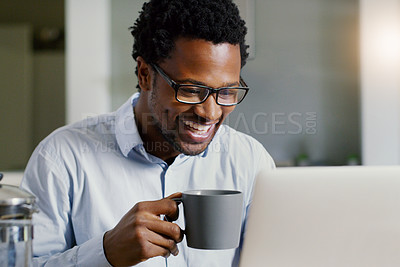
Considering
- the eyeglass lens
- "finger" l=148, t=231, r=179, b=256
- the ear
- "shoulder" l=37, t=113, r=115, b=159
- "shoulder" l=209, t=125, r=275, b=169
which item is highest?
the ear

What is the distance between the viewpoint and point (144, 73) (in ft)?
3.95

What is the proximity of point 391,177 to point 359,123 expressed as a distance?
144 cm

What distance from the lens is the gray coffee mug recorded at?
2.19ft

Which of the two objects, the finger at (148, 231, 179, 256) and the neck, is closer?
the finger at (148, 231, 179, 256)

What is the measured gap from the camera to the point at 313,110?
1909mm

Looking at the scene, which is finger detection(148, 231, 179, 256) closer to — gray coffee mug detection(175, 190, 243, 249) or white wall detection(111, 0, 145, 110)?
gray coffee mug detection(175, 190, 243, 249)

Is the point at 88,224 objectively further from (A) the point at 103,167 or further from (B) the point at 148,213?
(B) the point at 148,213

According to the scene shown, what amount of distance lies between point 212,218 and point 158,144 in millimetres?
530

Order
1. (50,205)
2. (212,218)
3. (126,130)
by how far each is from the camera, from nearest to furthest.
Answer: (212,218)
(50,205)
(126,130)

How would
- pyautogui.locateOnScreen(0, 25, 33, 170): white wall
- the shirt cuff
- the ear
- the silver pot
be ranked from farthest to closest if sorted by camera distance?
pyautogui.locateOnScreen(0, 25, 33, 170): white wall → the ear → the shirt cuff → the silver pot

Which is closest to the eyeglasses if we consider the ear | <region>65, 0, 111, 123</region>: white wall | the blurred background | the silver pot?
the ear

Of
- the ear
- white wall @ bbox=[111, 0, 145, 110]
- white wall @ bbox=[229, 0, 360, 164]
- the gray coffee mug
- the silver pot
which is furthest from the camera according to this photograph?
white wall @ bbox=[111, 0, 145, 110]

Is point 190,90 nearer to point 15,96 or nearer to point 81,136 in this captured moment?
point 81,136

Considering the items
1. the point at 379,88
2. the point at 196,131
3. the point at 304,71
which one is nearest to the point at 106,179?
the point at 196,131
